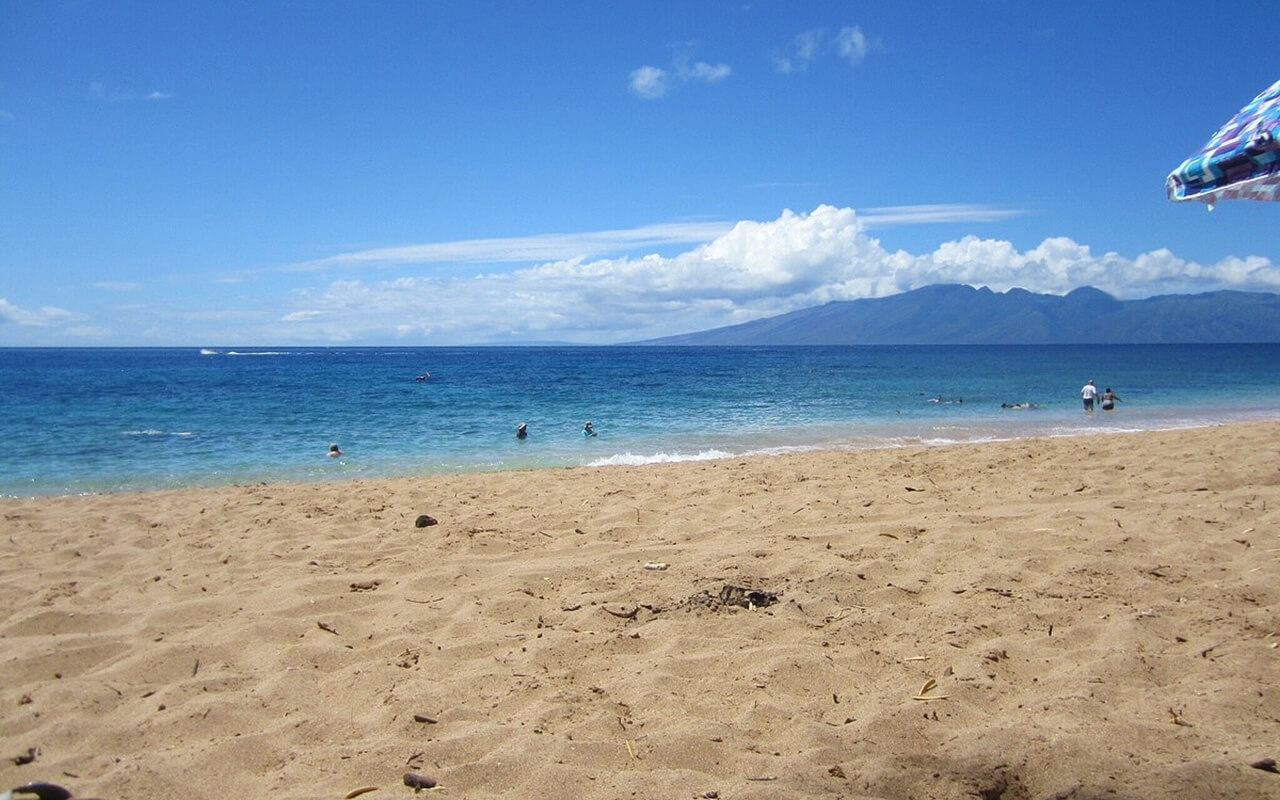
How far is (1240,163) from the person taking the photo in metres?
3.05

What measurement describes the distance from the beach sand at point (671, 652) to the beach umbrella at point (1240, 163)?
2343 mm

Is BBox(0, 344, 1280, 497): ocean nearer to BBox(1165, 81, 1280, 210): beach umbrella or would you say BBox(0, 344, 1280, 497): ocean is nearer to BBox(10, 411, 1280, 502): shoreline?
BBox(10, 411, 1280, 502): shoreline

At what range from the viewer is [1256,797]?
272cm

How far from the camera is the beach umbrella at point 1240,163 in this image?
2.95m

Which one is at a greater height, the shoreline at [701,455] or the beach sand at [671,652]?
the beach sand at [671,652]

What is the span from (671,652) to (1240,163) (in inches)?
138

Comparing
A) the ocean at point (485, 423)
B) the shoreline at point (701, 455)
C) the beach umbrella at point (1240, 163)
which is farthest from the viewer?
the ocean at point (485, 423)

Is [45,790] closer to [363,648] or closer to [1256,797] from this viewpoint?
[363,648]

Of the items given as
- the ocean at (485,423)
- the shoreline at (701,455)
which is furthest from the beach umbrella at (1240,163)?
the ocean at (485,423)

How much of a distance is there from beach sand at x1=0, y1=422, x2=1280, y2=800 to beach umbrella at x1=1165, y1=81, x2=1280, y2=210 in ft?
7.69

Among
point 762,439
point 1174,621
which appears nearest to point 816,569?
point 1174,621

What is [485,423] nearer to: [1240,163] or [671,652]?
[671,652]

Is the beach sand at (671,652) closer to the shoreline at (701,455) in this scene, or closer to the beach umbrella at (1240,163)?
the beach umbrella at (1240,163)

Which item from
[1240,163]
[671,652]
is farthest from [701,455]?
[1240,163]
